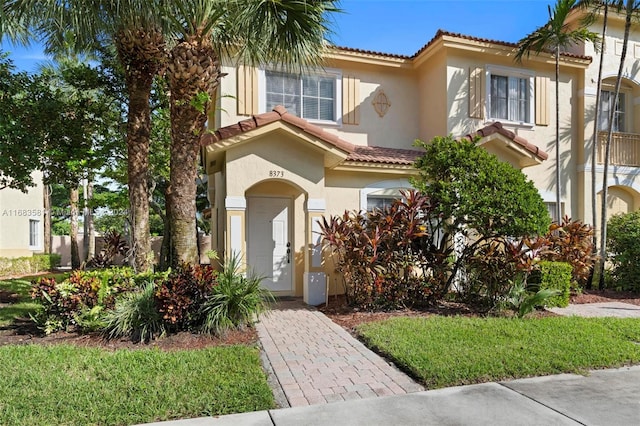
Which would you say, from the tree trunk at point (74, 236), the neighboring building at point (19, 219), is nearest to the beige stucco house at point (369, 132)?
the tree trunk at point (74, 236)

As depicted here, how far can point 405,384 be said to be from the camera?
5.34 m

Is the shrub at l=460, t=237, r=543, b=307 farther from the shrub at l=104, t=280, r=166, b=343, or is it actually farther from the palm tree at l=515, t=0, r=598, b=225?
the shrub at l=104, t=280, r=166, b=343

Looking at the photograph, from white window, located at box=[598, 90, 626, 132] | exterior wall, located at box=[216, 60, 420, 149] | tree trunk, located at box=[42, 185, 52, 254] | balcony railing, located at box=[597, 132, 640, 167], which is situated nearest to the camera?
exterior wall, located at box=[216, 60, 420, 149]

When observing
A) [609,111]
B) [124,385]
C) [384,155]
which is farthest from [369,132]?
Answer: [124,385]

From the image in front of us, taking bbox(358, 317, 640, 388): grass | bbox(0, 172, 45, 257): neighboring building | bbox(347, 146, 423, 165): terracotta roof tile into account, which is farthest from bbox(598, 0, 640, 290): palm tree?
bbox(0, 172, 45, 257): neighboring building

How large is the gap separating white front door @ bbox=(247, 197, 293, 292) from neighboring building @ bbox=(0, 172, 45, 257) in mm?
15765

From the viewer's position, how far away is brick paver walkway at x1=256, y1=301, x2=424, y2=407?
5.09 meters

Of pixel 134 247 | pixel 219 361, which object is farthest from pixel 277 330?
pixel 134 247

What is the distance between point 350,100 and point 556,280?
7.57 m

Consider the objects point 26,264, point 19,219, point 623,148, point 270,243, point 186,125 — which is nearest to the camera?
point 186,125

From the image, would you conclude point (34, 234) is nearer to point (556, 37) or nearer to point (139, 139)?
point (139, 139)

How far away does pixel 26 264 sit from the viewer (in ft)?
66.3

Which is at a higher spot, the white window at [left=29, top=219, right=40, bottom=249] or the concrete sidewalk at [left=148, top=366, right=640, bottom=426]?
the white window at [left=29, top=219, right=40, bottom=249]

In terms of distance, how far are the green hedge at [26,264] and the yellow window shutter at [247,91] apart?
15.0 metres
